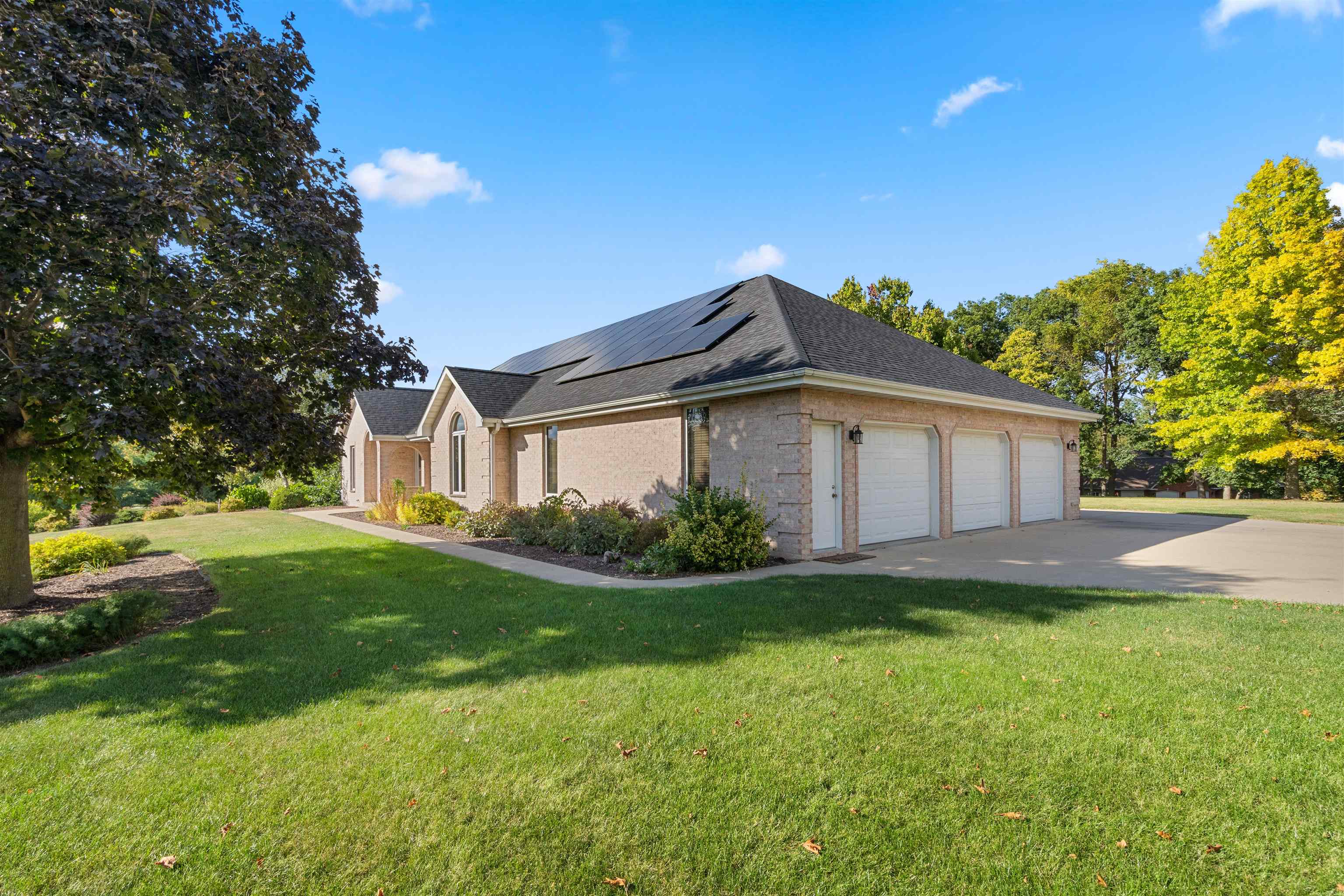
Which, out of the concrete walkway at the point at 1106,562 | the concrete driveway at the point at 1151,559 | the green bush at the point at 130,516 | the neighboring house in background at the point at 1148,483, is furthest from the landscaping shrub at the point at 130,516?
the neighboring house in background at the point at 1148,483

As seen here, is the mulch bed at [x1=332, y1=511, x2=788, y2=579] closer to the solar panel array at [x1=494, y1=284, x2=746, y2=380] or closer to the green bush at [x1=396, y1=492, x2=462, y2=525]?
the green bush at [x1=396, y1=492, x2=462, y2=525]

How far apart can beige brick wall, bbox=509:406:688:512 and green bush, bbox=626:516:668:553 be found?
1422 mm

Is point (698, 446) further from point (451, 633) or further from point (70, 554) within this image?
point (70, 554)

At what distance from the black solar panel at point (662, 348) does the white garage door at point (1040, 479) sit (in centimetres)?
867

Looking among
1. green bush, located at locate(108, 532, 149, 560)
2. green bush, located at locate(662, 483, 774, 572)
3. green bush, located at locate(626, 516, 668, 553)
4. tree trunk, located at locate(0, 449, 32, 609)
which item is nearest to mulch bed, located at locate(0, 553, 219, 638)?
tree trunk, located at locate(0, 449, 32, 609)

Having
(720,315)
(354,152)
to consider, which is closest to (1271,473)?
(720,315)

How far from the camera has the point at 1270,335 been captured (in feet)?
79.6

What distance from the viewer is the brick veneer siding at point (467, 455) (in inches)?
741

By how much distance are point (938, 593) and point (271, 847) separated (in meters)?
7.25

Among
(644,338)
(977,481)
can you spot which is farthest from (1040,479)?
(644,338)

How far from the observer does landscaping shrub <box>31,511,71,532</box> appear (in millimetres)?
20172

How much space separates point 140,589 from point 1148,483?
46.8 meters

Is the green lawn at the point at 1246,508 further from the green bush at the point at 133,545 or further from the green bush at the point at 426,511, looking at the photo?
the green bush at the point at 133,545

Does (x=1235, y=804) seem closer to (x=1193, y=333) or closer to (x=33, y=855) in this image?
(x=33, y=855)
